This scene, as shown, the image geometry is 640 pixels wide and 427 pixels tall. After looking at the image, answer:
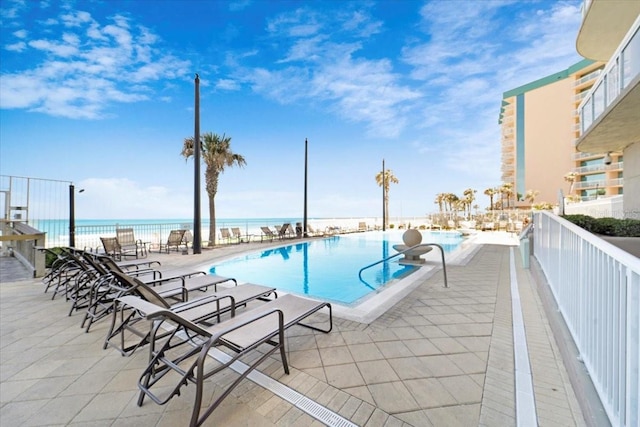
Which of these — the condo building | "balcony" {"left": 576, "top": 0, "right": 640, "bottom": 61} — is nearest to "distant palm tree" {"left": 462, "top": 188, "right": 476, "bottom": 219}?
the condo building

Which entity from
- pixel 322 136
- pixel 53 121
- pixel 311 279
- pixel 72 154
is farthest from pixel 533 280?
pixel 72 154

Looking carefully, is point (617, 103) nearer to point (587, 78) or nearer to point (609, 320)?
point (609, 320)

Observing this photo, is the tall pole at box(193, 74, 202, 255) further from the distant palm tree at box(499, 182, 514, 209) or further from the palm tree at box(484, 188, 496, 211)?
the palm tree at box(484, 188, 496, 211)

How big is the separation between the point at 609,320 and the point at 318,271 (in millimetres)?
6175

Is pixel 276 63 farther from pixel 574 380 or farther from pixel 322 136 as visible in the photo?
pixel 574 380

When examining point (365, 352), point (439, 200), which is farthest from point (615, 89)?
point (439, 200)

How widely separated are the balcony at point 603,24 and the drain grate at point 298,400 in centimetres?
1014

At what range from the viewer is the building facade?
28828 mm

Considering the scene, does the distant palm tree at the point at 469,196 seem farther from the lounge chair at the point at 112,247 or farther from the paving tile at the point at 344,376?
the paving tile at the point at 344,376

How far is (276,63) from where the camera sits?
12.9m

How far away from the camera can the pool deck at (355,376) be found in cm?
167

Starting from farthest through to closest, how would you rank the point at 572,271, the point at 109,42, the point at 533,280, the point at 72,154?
the point at 72,154, the point at 109,42, the point at 533,280, the point at 572,271

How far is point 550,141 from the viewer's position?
32281mm

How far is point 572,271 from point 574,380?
3.07 ft
